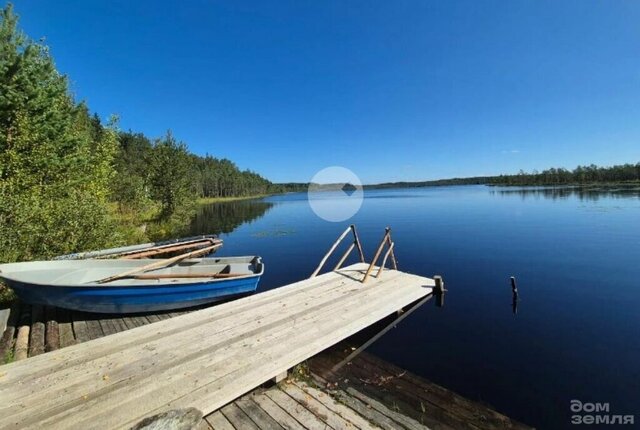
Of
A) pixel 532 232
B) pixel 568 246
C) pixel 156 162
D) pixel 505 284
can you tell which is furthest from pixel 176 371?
pixel 156 162

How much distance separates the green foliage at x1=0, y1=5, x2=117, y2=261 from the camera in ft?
34.0

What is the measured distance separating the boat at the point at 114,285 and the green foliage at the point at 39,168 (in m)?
1.88

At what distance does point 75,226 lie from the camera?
12.7 metres

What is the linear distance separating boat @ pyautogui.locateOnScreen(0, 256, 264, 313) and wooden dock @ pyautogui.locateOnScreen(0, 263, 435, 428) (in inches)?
69.1

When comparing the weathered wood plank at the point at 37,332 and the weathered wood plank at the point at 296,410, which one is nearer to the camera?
the weathered wood plank at the point at 296,410

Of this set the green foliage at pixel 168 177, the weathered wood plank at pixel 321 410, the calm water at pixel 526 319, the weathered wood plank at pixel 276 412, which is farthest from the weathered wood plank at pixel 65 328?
the green foliage at pixel 168 177

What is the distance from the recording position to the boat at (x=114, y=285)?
7.49m

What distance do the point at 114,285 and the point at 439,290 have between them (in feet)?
32.9

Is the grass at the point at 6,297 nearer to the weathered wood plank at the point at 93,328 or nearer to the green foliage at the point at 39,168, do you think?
the green foliage at the point at 39,168

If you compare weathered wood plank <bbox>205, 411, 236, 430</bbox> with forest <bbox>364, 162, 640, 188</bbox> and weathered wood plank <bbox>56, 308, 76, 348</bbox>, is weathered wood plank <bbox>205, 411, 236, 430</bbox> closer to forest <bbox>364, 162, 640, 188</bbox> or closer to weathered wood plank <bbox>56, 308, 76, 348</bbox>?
weathered wood plank <bbox>56, 308, 76, 348</bbox>

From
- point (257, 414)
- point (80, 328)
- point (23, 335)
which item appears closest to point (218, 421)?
point (257, 414)

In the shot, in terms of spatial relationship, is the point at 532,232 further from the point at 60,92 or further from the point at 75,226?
the point at 60,92

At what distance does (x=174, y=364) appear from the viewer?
16.6 ft

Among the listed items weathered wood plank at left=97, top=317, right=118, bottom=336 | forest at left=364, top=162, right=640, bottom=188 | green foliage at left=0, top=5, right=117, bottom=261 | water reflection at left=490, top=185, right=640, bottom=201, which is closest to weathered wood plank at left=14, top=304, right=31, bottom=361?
weathered wood plank at left=97, top=317, right=118, bottom=336
